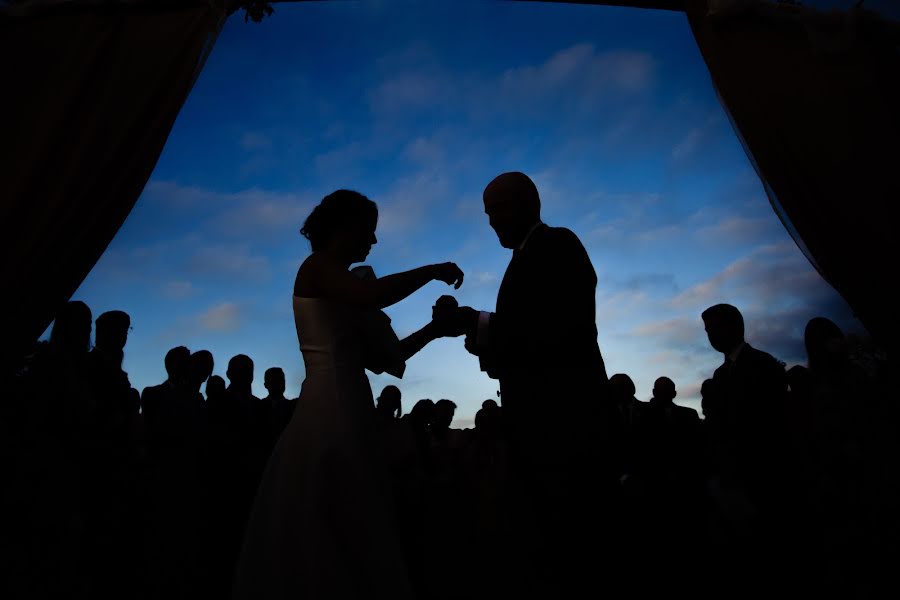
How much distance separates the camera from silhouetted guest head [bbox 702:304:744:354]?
3910 mm

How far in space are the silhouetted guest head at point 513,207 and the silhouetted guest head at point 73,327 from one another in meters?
2.88

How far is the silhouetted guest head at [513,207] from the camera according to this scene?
288 centimetres

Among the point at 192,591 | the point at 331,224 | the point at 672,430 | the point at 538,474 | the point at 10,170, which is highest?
the point at 10,170

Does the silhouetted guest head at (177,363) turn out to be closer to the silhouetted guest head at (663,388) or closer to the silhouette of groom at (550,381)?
the silhouette of groom at (550,381)

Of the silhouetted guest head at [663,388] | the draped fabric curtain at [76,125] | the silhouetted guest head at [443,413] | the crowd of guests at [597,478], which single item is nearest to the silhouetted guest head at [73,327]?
the crowd of guests at [597,478]

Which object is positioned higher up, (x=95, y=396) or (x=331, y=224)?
(x=331, y=224)

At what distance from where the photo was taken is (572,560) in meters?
2.26

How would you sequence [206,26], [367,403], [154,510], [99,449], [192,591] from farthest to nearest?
[192,591] → [154,510] → [99,449] → [206,26] → [367,403]

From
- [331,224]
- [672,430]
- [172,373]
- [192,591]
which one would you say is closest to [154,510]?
[192,591]

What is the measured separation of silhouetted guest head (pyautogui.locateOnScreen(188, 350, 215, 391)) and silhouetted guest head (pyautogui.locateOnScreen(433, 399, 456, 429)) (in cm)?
459

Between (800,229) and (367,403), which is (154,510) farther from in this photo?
(800,229)

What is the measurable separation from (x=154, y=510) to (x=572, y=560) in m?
3.47

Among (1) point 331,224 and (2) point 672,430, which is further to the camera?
(2) point 672,430

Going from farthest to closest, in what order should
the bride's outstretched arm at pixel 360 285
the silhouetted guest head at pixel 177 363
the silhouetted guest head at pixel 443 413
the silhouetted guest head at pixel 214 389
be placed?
the silhouetted guest head at pixel 443 413 < the silhouetted guest head at pixel 214 389 < the silhouetted guest head at pixel 177 363 < the bride's outstretched arm at pixel 360 285
